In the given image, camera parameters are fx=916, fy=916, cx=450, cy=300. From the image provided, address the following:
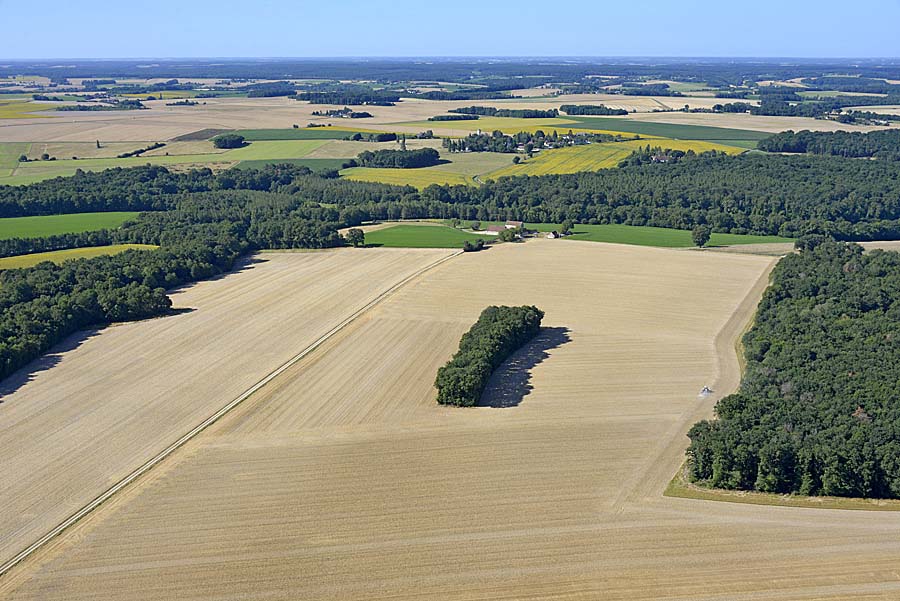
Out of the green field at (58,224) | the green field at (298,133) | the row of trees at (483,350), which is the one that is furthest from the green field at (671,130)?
the row of trees at (483,350)

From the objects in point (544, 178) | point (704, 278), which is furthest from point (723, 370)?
point (544, 178)

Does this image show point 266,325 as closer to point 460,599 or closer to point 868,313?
point 460,599

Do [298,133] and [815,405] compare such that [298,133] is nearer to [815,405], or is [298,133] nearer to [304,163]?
[304,163]

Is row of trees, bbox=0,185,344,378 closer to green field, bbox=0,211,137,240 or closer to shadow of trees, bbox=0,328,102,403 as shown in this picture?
shadow of trees, bbox=0,328,102,403

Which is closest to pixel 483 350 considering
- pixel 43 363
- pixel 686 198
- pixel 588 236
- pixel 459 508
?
pixel 459 508

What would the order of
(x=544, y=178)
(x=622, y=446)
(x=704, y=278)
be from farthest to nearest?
(x=544, y=178)
(x=704, y=278)
(x=622, y=446)

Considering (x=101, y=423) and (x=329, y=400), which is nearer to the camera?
(x=101, y=423)
